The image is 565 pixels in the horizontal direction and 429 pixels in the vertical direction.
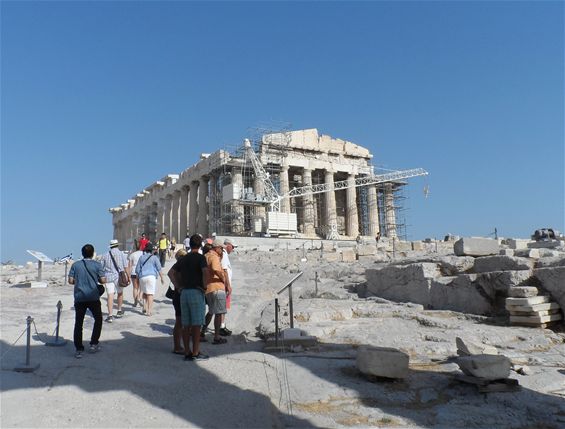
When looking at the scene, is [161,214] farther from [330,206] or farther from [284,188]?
[330,206]

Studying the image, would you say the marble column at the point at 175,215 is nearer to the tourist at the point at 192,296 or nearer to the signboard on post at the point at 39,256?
the signboard on post at the point at 39,256

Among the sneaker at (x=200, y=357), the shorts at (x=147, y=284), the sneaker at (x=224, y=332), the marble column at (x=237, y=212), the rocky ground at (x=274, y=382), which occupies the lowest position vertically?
the rocky ground at (x=274, y=382)

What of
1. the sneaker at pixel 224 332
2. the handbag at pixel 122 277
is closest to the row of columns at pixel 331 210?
the handbag at pixel 122 277

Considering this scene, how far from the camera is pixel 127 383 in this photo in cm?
479

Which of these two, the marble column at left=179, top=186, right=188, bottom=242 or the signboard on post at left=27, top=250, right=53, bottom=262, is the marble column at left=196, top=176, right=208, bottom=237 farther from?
the signboard on post at left=27, top=250, right=53, bottom=262

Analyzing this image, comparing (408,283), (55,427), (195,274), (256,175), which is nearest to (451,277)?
(408,283)

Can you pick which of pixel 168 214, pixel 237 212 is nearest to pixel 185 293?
pixel 237 212

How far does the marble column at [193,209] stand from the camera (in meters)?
42.4

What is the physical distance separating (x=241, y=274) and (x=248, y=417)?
1202 centimetres

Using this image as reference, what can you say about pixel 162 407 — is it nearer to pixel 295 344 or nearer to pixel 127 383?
pixel 127 383

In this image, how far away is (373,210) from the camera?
43.8 meters

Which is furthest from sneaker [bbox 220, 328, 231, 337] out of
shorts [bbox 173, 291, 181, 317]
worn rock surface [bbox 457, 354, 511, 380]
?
worn rock surface [bbox 457, 354, 511, 380]

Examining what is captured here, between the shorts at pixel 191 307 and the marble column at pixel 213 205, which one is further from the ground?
the marble column at pixel 213 205

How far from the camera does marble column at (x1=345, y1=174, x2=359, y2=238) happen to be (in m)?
42.1
